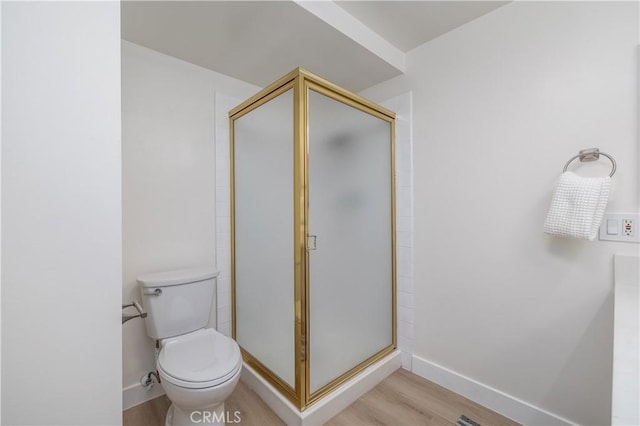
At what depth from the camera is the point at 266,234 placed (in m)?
1.73

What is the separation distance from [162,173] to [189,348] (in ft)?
3.53

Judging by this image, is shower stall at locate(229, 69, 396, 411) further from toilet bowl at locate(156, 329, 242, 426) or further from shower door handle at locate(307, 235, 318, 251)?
toilet bowl at locate(156, 329, 242, 426)

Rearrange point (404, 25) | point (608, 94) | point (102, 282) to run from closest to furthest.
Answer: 1. point (102, 282)
2. point (608, 94)
3. point (404, 25)

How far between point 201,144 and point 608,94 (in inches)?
88.9

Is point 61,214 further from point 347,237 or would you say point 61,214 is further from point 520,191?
point 520,191

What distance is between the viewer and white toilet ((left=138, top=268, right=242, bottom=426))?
1237 millimetres

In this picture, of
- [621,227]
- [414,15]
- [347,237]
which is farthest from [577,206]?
[414,15]

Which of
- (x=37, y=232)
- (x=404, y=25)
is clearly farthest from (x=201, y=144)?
(x=404, y=25)

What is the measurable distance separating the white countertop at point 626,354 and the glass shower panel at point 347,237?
117 cm

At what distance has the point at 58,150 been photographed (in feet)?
2.29

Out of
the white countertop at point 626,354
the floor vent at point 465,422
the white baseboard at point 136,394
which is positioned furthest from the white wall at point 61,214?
the floor vent at point 465,422

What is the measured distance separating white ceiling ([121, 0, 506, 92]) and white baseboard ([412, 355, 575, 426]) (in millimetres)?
2099

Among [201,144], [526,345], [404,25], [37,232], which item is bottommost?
[526,345]

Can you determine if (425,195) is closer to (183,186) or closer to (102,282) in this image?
(183,186)
